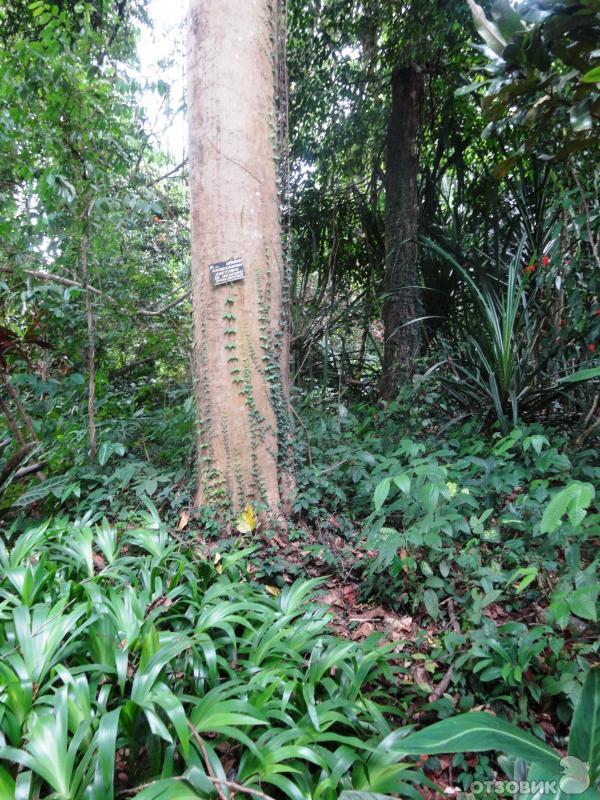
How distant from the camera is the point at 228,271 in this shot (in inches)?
98.5

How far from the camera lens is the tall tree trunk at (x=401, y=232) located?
4.09 metres

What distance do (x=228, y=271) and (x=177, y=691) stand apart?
186 cm

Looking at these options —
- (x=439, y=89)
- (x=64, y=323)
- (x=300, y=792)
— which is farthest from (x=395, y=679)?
(x=439, y=89)

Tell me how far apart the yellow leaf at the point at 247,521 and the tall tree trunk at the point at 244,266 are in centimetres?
6

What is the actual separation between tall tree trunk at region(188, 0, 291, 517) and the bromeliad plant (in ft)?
2.10

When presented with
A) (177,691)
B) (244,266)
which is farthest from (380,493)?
(244,266)

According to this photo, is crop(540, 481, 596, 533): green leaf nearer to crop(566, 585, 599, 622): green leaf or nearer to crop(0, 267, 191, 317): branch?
crop(566, 585, 599, 622): green leaf

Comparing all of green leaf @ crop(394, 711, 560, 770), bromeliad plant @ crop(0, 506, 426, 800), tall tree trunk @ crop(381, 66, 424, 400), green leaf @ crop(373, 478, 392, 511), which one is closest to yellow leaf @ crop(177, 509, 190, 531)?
bromeliad plant @ crop(0, 506, 426, 800)

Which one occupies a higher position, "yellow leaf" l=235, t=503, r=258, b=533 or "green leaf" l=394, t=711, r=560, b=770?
"yellow leaf" l=235, t=503, r=258, b=533

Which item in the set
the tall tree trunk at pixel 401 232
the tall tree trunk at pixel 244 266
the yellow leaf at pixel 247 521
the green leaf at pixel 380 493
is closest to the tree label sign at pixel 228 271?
the tall tree trunk at pixel 244 266

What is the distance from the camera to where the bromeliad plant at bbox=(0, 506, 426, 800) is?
1.15 meters

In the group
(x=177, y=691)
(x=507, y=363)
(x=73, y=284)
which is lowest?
(x=177, y=691)

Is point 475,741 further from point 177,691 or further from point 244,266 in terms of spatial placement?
point 244,266

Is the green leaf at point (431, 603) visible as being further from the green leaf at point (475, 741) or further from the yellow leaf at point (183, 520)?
the yellow leaf at point (183, 520)
